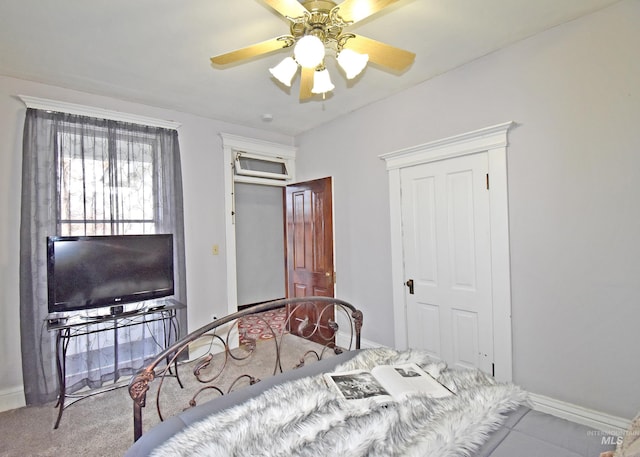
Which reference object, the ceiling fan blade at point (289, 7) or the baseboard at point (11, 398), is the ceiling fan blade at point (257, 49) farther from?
the baseboard at point (11, 398)

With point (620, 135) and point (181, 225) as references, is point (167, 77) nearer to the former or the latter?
point (181, 225)

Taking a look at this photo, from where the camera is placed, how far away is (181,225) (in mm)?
3441

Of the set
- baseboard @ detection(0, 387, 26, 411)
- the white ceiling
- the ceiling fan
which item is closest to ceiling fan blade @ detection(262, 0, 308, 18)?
the ceiling fan

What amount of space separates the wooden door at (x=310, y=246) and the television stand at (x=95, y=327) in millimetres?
1378

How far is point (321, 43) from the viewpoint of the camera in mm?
1589

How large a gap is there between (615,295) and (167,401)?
11.3 ft

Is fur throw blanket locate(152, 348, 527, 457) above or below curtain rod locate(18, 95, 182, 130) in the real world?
below

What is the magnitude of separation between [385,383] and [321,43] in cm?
168

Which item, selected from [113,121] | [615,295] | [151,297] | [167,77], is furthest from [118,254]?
[615,295]

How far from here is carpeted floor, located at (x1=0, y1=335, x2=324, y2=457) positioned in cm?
213

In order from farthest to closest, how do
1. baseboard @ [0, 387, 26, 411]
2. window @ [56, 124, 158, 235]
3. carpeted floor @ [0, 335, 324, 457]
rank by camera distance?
window @ [56, 124, 158, 235] < baseboard @ [0, 387, 26, 411] < carpeted floor @ [0, 335, 324, 457]

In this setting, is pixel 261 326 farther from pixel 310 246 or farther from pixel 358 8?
pixel 358 8

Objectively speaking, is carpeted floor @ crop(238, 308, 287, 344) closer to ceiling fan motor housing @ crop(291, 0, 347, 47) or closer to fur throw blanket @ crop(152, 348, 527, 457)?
fur throw blanket @ crop(152, 348, 527, 457)

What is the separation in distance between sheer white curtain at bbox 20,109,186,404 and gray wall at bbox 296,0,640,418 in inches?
95.7
